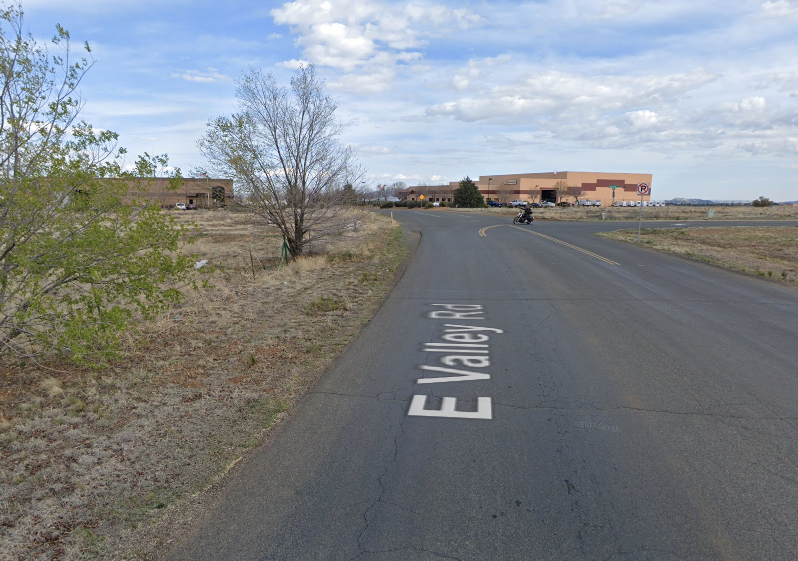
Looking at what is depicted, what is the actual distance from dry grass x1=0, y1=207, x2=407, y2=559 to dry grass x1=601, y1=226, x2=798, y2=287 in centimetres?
1403

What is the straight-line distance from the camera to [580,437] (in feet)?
16.9

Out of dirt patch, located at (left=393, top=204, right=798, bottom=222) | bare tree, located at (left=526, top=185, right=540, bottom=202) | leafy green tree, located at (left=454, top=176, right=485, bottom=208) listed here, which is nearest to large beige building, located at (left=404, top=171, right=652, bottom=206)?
bare tree, located at (left=526, top=185, right=540, bottom=202)

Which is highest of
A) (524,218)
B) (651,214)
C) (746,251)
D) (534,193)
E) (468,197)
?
(534,193)

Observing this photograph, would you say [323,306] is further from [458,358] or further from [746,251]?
[746,251]

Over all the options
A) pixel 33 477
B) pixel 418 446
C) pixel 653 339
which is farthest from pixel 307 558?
pixel 653 339

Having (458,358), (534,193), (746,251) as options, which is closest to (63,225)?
(458,358)

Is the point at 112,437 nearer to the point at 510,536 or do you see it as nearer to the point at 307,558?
the point at 307,558

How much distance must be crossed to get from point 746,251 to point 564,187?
9237cm

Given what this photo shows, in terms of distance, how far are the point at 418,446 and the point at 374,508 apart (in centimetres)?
108

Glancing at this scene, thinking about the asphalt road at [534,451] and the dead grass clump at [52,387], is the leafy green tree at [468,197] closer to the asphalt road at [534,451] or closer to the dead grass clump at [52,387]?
the asphalt road at [534,451]

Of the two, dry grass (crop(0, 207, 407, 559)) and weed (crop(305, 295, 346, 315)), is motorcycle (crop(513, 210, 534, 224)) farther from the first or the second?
dry grass (crop(0, 207, 407, 559))

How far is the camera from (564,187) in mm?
113562

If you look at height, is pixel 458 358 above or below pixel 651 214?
below

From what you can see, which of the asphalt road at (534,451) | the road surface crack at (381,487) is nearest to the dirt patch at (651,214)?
the asphalt road at (534,451)
